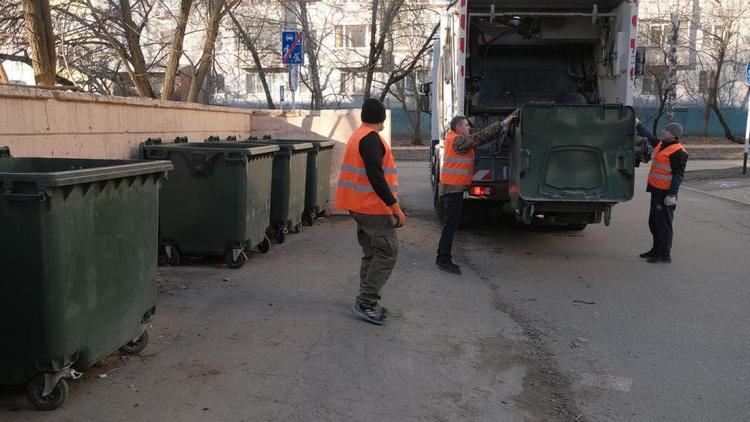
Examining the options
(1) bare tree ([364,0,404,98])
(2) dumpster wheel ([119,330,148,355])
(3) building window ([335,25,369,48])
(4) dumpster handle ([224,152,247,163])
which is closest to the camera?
(2) dumpster wheel ([119,330,148,355])

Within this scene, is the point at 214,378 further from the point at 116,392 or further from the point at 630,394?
the point at 630,394

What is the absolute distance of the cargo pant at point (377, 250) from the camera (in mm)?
5203

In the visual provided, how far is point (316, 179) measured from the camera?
1010 cm

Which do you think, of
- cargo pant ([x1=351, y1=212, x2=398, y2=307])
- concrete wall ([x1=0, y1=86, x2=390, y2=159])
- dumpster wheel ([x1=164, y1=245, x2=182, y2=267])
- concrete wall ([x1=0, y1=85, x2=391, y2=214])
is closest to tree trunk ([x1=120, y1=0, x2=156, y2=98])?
concrete wall ([x1=0, y1=85, x2=391, y2=214])

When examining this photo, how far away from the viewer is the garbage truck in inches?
286

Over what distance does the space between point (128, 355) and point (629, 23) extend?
7512 mm

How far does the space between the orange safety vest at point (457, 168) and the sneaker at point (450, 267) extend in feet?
2.82

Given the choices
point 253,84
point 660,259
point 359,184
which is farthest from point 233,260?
point 253,84

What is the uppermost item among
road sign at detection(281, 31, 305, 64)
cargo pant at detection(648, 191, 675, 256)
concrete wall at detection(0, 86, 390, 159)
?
road sign at detection(281, 31, 305, 64)

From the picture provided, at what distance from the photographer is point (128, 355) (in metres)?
4.41

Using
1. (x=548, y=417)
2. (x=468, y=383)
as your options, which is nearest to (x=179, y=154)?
(x=468, y=383)

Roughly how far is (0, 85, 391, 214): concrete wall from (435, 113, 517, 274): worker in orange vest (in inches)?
131

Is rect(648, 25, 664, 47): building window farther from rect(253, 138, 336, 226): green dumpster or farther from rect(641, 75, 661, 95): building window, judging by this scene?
rect(253, 138, 336, 226): green dumpster

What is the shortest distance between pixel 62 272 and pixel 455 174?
179 inches
